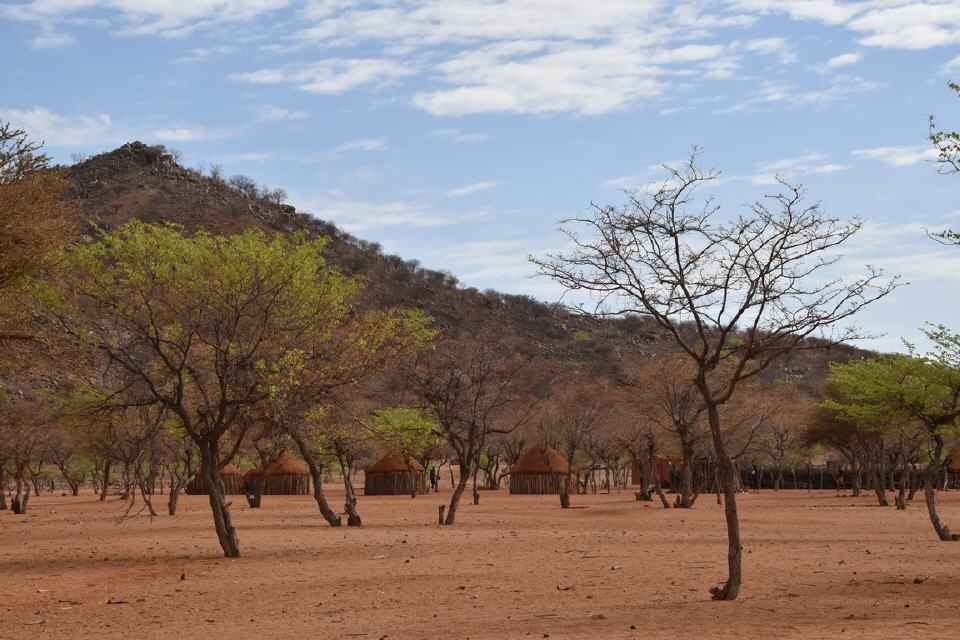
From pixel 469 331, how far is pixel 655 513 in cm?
6083

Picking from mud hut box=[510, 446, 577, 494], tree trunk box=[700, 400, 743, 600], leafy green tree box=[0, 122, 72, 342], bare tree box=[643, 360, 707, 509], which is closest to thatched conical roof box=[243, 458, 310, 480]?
mud hut box=[510, 446, 577, 494]

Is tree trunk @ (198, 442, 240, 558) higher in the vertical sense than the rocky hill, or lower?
lower

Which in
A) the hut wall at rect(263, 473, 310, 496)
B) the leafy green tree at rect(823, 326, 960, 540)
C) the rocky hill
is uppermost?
the rocky hill

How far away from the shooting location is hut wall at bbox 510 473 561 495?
61.6 metres

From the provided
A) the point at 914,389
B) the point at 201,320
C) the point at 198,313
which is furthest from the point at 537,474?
the point at 201,320

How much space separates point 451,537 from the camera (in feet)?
84.7

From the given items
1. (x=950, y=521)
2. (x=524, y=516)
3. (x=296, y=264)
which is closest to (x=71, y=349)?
(x=296, y=264)

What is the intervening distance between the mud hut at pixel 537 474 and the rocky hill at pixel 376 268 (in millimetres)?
33755

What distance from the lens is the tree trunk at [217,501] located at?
20.2 meters

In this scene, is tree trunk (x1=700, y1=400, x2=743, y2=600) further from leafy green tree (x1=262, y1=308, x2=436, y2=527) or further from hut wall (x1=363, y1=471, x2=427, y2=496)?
hut wall (x1=363, y1=471, x2=427, y2=496)

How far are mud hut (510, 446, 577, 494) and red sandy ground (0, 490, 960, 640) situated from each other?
29955 mm

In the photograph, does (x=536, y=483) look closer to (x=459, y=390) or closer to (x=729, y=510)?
(x=459, y=390)

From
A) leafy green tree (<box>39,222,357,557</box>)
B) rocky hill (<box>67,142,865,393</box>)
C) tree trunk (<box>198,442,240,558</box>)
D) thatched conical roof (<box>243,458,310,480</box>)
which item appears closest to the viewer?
leafy green tree (<box>39,222,357,557</box>)

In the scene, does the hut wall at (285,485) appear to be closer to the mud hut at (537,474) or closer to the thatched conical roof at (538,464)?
the mud hut at (537,474)
